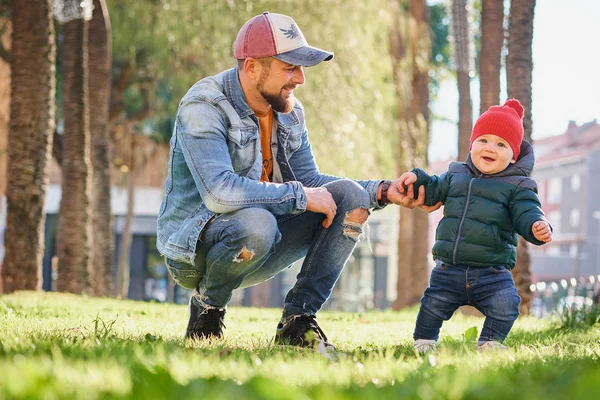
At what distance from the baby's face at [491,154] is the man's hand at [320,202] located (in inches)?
38.2

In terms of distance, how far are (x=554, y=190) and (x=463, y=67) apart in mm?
56999

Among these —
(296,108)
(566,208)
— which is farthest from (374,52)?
(566,208)

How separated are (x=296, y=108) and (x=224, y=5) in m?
12.7

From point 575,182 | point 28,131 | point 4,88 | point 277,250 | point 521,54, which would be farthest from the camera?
point 575,182

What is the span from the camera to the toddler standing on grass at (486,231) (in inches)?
207

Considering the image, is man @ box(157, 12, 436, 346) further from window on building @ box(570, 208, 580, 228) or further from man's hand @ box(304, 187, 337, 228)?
window on building @ box(570, 208, 580, 228)

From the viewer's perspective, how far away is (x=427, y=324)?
534 cm

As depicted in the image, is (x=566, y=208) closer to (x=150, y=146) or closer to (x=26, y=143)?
(x=150, y=146)

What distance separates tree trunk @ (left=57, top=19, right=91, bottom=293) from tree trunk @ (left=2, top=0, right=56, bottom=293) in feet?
5.49

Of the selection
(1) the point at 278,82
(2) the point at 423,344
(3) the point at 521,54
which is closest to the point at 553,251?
(3) the point at 521,54

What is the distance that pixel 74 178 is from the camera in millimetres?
12836

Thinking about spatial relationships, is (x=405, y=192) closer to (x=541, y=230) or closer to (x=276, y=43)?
(x=541, y=230)

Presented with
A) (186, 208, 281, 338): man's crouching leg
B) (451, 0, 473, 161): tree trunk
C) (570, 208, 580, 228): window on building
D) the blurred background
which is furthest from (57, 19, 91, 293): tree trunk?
(570, 208, 580, 228): window on building

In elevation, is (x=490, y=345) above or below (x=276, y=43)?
below
